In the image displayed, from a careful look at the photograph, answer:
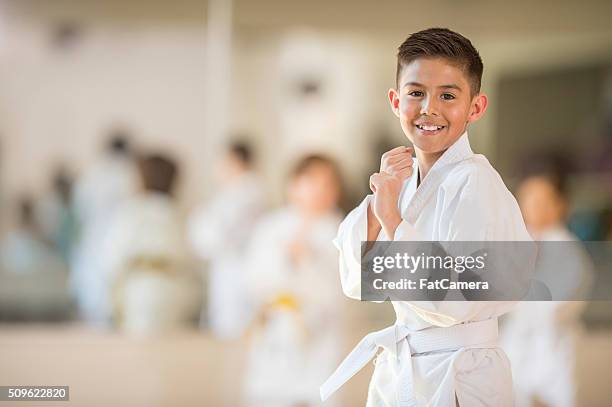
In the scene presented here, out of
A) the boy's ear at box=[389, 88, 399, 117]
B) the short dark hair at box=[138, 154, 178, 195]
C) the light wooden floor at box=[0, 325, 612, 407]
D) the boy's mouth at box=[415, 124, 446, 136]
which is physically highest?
the short dark hair at box=[138, 154, 178, 195]

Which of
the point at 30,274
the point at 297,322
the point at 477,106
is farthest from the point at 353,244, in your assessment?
the point at 30,274

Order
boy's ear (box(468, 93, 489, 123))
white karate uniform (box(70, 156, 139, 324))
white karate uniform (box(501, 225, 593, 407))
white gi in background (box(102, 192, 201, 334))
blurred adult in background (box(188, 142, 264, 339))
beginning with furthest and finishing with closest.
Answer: white karate uniform (box(70, 156, 139, 324))
blurred adult in background (box(188, 142, 264, 339))
white gi in background (box(102, 192, 201, 334))
white karate uniform (box(501, 225, 593, 407))
boy's ear (box(468, 93, 489, 123))

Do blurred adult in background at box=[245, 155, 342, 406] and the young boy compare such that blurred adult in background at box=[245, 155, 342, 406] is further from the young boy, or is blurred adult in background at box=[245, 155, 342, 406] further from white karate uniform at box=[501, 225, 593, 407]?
the young boy

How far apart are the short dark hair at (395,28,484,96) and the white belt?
41cm

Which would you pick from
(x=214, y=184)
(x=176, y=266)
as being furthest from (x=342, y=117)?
(x=176, y=266)

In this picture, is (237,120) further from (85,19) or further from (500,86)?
(500,86)

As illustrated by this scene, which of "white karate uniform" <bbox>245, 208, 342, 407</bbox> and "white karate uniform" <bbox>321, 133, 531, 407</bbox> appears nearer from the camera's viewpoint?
"white karate uniform" <bbox>321, 133, 531, 407</bbox>

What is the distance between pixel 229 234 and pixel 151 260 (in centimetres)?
35

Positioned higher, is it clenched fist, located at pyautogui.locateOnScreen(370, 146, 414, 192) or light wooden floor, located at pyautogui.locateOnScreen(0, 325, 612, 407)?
clenched fist, located at pyautogui.locateOnScreen(370, 146, 414, 192)

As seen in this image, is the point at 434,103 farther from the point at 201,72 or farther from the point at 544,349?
the point at 201,72

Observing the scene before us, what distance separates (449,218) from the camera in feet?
5.36

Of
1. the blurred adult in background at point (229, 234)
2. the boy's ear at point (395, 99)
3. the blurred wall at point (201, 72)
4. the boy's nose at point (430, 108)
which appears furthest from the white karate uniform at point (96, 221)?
the boy's nose at point (430, 108)

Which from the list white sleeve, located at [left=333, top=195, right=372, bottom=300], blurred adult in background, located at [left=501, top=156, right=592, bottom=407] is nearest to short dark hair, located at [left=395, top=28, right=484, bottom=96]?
white sleeve, located at [left=333, top=195, right=372, bottom=300]

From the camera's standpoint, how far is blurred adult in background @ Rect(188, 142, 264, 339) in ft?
14.0
